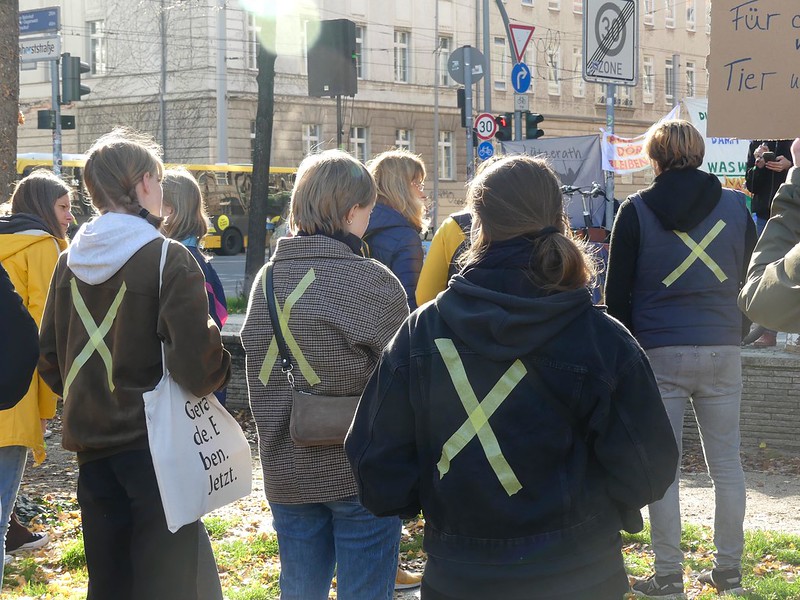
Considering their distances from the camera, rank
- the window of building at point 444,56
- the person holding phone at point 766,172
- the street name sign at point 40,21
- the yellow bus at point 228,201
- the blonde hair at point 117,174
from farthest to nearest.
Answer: the window of building at point 444,56, the yellow bus at point 228,201, the street name sign at point 40,21, the person holding phone at point 766,172, the blonde hair at point 117,174

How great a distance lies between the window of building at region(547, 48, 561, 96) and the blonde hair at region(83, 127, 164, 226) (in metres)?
51.3

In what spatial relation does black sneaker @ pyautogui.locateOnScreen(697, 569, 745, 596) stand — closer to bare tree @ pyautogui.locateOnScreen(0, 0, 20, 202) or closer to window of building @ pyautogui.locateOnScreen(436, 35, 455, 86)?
bare tree @ pyautogui.locateOnScreen(0, 0, 20, 202)

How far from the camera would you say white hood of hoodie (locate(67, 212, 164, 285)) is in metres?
3.49

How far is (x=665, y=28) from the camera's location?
58.9 metres

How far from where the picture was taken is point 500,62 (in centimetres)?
5284

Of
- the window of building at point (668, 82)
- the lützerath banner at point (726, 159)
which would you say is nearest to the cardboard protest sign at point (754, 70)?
the lützerath banner at point (726, 159)

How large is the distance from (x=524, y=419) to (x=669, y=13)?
6012 centimetres

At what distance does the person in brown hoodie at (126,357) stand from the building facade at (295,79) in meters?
36.3

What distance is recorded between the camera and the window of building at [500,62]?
2064 inches

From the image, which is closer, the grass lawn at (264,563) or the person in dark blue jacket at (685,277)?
the person in dark blue jacket at (685,277)

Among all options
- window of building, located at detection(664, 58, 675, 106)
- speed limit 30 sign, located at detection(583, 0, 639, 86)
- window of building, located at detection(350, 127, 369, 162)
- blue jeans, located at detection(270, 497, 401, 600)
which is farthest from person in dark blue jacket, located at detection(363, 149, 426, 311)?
window of building, located at detection(664, 58, 675, 106)

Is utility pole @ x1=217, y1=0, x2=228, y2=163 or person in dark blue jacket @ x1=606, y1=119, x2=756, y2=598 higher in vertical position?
utility pole @ x1=217, y1=0, x2=228, y2=163

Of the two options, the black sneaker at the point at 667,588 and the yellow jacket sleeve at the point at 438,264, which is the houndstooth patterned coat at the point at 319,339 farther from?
the black sneaker at the point at 667,588

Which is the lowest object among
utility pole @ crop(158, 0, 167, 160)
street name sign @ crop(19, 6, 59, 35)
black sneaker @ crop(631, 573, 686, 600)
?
black sneaker @ crop(631, 573, 686, 600)
